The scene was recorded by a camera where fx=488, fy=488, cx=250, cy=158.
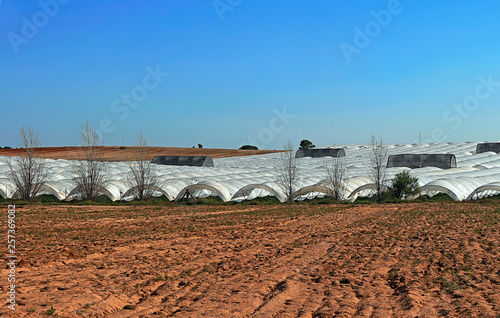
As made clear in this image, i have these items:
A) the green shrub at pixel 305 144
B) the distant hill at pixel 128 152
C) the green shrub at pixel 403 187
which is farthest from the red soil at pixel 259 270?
the green shrub at pixel 305 144


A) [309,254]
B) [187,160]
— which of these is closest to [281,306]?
[309,254]

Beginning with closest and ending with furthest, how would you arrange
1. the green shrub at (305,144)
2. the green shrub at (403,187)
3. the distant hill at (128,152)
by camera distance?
the green shrub at (403,187) → the distant hill at (128,152) → the green shrub at (305,144)

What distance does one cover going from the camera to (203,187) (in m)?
33.3

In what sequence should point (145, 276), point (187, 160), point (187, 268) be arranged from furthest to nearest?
1. point (187, 160)
2. point (187, 268)
3. point (145, 276)

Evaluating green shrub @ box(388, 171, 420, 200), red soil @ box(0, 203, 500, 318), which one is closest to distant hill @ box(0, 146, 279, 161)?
green shrub @ box(388, 171, 420, 200)

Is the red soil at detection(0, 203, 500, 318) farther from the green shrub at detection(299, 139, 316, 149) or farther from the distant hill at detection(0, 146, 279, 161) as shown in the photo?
the green shrub at detection(299, 139, 316, 149)

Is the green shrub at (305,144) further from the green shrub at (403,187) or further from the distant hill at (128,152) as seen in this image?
the green shrub at (403,187)

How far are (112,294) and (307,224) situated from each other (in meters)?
11.4

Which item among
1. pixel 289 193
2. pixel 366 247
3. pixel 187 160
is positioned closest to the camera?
pixel 366 247

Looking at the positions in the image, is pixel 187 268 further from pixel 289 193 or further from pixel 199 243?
pixel 289 193

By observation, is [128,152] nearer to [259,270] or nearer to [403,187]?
[403,187]

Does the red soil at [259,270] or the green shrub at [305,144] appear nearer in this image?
the red soil at [259,270]

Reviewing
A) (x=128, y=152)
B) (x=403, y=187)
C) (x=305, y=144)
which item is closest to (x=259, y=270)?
(x=403, y=187)

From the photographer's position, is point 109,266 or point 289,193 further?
point 289,193
